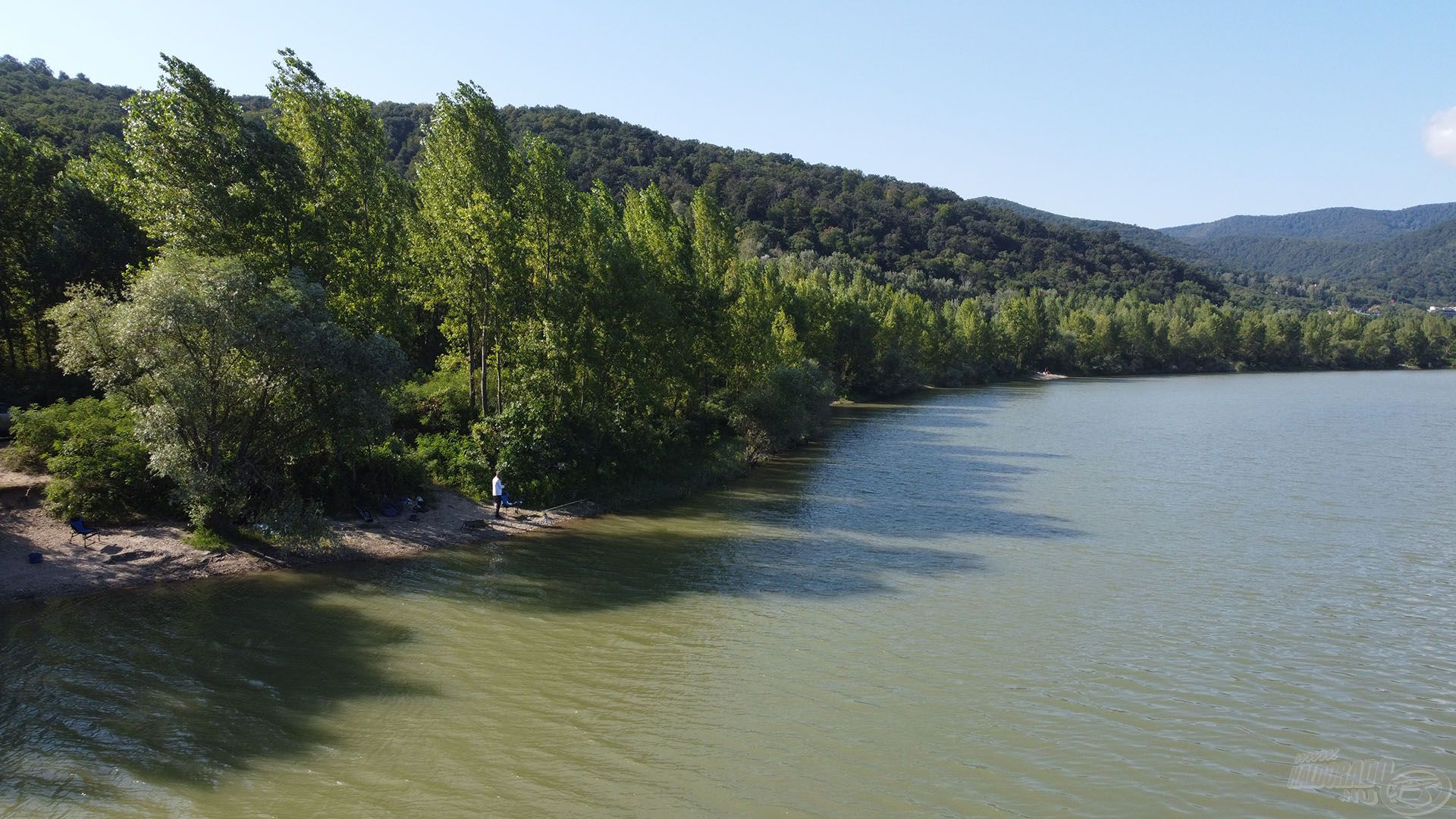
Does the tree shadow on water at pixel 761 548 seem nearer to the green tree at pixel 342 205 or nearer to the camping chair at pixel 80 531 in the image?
the camping chair at pixel 80 531

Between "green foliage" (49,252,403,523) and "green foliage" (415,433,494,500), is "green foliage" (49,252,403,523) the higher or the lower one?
the higher one

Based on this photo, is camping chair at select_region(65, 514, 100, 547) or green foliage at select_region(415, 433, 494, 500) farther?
green foliage at select_region(415, 433, 494, 500)

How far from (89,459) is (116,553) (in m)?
3.13

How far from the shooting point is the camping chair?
2191 centimetres

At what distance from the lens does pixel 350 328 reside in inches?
1091

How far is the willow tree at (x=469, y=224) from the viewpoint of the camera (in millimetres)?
31766

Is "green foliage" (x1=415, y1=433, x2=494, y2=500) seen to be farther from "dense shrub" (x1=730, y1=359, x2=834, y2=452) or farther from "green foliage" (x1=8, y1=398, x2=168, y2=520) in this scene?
"dense shrub" (x1=730, y1=359, x2=834, y2=452)

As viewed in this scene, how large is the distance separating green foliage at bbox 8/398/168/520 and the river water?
3.87 m

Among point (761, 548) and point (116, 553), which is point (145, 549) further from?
point (761, 548)

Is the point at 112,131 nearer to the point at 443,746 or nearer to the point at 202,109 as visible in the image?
the point at 202,109

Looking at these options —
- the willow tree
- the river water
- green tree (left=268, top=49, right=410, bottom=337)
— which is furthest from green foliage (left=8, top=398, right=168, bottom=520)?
the willow tree

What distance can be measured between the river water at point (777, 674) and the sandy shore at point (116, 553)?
961mm

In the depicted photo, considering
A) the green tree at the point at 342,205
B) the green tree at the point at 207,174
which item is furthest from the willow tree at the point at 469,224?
the green tree at the point at 207,174

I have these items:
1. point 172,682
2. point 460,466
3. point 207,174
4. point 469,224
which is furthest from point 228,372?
point 469,224
